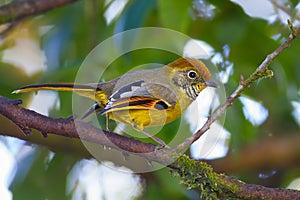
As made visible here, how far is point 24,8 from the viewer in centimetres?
364

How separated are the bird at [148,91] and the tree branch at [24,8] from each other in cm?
46

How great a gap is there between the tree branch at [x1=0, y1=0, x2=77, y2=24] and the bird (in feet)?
1.51

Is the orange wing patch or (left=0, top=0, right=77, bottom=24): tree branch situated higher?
(left=0, top=0, right=77, bottom=24): tree branch

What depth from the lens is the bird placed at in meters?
3.30

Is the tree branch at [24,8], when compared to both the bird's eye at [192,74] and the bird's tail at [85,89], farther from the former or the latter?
the bird's eye at [192,74]

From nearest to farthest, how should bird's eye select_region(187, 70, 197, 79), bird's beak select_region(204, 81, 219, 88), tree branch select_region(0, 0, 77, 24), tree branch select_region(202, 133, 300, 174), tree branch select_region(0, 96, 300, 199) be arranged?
tree branch select_region(0, 96, 300, 199)
tree branch select_region(0, 0, 77, 24)
bird's beak select_region(204, 81, 219, 88)
bird's eye select_region(187, 70, 197, 79)
tree branch select_region(202, 133, 300, 174)

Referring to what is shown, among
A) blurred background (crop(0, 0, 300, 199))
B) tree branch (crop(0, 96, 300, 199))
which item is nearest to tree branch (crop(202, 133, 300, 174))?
blurred background (crop(0, 0, 300, 199))

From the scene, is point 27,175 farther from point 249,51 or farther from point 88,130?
point 249,51

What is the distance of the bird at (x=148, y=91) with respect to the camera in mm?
3305

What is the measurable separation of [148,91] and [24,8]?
82 cm

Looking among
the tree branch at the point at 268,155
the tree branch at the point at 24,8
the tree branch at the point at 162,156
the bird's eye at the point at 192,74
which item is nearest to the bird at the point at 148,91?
the bird's eye at the point at 192,74

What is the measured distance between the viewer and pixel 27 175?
13.1 feet

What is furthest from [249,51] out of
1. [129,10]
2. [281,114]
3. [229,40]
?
[129,10]

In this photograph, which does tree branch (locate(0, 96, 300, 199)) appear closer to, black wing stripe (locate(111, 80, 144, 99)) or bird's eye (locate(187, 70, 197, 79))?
black wing stripe (locate(111, 80, 144, 99))
